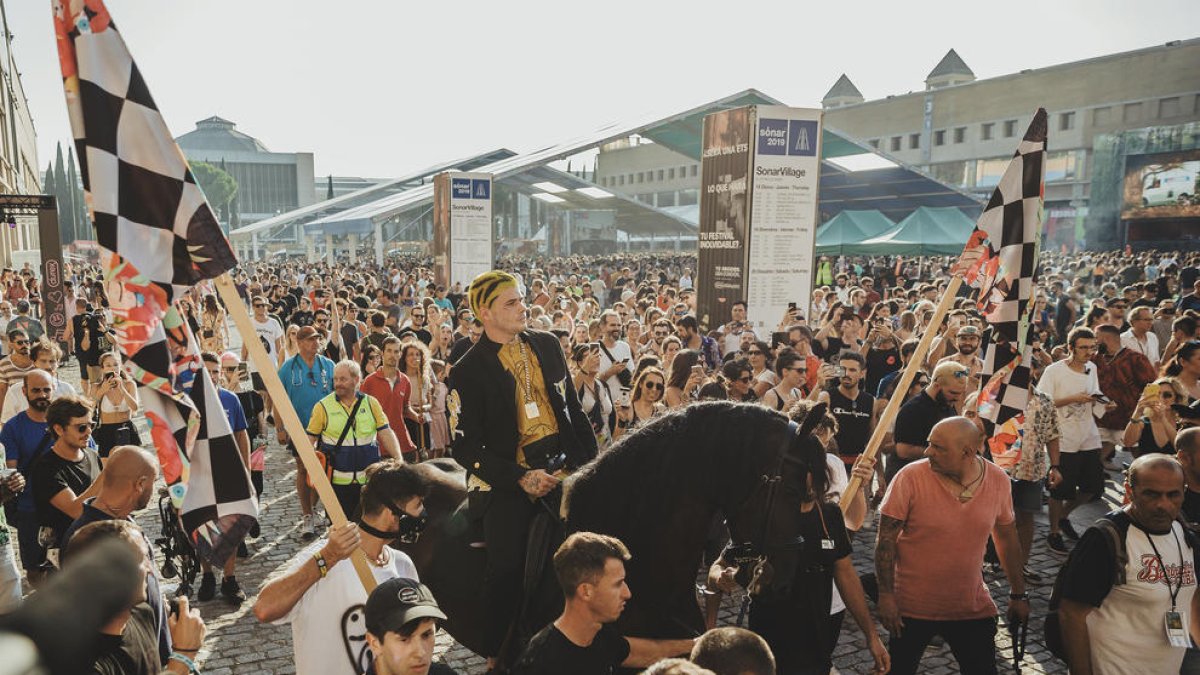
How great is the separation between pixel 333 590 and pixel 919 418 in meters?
4.77

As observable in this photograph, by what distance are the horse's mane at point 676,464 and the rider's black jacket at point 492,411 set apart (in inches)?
22.6

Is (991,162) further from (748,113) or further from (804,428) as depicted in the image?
(804,428)

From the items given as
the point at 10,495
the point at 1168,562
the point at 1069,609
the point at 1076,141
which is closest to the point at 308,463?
the point at 10,495

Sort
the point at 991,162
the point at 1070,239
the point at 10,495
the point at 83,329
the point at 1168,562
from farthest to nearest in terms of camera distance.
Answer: the point at 991,162 → the point at 1070,239 → the point at 83,329 → the point at 10,495 → the point at 1168,562

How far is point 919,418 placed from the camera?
627 centimetres

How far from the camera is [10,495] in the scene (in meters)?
4.56

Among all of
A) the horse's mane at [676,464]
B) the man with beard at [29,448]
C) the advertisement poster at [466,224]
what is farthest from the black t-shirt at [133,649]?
the advertisement poster at [466,224]

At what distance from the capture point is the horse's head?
3219 mm

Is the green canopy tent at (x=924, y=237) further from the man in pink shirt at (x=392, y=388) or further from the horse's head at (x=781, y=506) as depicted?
the horse's head at (x=781, y=506)

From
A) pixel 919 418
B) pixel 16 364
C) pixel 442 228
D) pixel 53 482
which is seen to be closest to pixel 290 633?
pixel 53 482

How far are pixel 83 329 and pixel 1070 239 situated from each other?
161 ft

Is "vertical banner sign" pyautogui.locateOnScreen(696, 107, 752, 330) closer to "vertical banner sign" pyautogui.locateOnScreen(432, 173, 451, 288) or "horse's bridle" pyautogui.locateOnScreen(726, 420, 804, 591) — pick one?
"vertical banner sign" pyautogui.locateOnScreen(432, 173, 451, 288)

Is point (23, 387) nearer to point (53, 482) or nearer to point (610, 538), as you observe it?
point (53, 482)

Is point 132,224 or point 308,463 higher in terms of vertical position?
point 132,224
